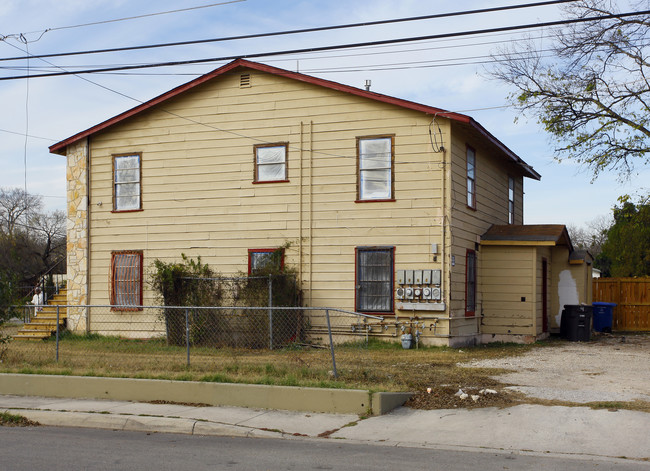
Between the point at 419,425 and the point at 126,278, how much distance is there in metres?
13.0

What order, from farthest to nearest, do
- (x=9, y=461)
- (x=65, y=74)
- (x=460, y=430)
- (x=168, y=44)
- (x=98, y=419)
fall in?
(x=65, y=74) → (x=168, y=44) → (x=98, y=419) → (x=460, y=430) → (x=9, y=461)

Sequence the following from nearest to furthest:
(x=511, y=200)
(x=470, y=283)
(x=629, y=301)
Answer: (x=470, y=283), (x=511, y=200), (x=629, y=301)

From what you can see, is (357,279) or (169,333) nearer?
(169,333)

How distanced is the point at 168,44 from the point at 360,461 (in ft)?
31.2

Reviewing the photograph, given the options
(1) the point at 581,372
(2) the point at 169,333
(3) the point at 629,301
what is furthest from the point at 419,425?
(3) the point at 629,301

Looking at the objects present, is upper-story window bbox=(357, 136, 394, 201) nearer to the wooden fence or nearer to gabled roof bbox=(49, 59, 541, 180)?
gabled roof bbox=(49, 59, 541, 180)

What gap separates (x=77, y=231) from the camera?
20.5 metres

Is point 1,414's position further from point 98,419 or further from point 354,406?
point 354,406

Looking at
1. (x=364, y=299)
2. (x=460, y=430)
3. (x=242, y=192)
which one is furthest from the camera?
(x=242, y=192)

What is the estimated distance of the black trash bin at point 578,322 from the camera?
66.3 ft

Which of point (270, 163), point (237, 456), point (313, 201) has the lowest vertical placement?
point (237, 456)

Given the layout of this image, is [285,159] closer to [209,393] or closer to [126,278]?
[126,278]

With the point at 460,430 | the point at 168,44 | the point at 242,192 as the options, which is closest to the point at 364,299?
the point at 242,192

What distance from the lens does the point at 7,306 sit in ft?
45.4
